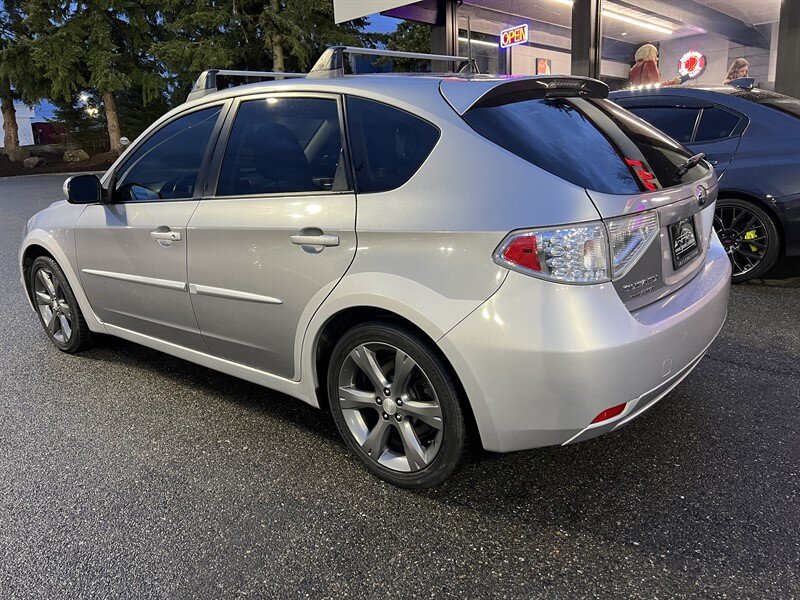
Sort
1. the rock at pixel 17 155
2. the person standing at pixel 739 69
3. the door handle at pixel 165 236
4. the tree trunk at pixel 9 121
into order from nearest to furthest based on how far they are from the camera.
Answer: the door handle at pixel 165 236, the person standing at pixel 739 69, the tree trunk at pixel 9 121, the rock at pixel 17 155

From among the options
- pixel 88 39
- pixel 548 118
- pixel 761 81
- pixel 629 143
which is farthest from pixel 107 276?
pixel 88 39

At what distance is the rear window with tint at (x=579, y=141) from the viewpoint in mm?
2291

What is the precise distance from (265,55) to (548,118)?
2959cm

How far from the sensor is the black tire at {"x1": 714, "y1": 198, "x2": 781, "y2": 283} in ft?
17.0

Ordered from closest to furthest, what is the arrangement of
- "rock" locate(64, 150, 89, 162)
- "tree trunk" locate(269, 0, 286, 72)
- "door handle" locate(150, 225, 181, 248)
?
"door handle" locate(150, 225, 181, 248), "tree trunk" locate(269, 0, 286, 72), "rock" locate(64, 150, 89, 162)

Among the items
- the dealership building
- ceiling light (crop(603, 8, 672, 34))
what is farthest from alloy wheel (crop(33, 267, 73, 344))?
ceiling light (crop(603, 8, 672, 34))

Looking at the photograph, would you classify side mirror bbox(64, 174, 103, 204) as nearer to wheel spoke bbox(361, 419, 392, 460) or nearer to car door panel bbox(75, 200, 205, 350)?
car door panel bbox(75, 200, 205, 350)

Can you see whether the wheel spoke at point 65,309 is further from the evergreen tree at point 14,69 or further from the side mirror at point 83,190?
the evergreen tree at point 14,69

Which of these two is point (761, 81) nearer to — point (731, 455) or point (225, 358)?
point (731, 455)

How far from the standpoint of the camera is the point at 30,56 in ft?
101

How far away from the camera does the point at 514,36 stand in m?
15.7

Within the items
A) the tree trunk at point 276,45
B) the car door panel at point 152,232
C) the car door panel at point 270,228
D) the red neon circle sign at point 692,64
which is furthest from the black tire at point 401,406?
the tree trunk at point 276,45

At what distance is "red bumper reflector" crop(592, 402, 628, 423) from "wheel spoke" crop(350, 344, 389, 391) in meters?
0.83

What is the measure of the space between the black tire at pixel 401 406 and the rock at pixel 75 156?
35362mm
